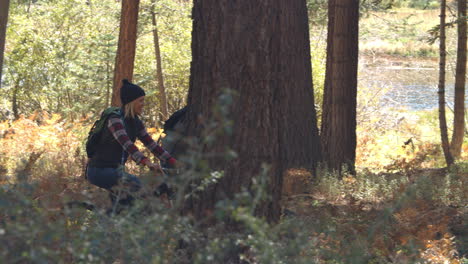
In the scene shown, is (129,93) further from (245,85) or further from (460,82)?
(460,82)

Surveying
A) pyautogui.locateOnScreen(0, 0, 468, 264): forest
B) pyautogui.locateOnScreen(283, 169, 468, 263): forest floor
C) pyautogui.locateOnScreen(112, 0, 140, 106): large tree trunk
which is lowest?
pyautogui.locateOnScreen(283, 169, 468, 263): forest floor

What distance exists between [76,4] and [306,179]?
18.5m

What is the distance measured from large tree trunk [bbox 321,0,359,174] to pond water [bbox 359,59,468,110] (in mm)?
13384

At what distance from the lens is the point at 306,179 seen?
8.46 meters

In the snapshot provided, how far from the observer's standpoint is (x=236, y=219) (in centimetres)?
309

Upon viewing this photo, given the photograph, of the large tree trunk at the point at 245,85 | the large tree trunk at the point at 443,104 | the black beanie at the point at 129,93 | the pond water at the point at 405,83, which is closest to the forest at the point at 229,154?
the large tree trunk at the point at 245,85

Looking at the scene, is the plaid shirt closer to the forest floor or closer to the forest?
the forest

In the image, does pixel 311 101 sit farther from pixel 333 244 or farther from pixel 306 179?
pixel 333 244

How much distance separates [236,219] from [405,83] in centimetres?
3438

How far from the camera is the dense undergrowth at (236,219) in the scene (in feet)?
10.4

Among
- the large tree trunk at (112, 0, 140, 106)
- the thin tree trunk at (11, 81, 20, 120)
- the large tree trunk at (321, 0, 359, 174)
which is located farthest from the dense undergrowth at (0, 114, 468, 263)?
the thin tree trunk at (11, 81, 20, 120)

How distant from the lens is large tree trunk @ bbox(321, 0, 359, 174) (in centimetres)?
1103

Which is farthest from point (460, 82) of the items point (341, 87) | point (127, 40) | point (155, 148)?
point (155, 148)

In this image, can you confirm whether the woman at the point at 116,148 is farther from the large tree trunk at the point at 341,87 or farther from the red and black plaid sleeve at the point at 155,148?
the large tree trunk at the point at 341,87
